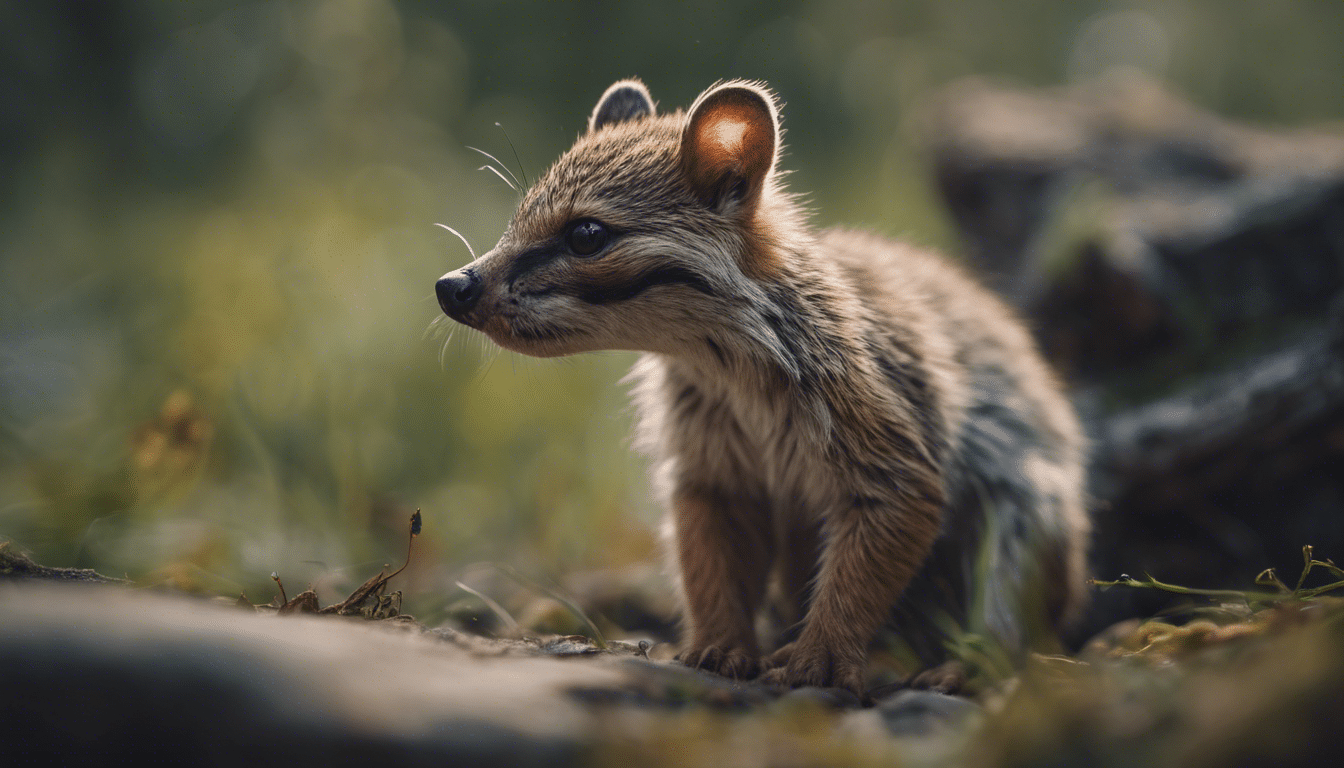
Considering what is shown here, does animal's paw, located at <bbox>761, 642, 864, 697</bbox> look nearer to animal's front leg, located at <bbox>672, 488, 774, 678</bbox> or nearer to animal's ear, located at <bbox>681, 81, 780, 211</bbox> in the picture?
animal's front leg, located at <bbox>672, 488, 774, 678</bbox>

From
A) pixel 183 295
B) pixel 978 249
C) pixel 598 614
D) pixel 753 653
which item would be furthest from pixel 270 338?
pixel 978 249

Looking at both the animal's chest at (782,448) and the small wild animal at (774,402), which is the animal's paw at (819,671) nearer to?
the small wild animal at (774,402)

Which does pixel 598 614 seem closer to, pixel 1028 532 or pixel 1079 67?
pixel 1028 532

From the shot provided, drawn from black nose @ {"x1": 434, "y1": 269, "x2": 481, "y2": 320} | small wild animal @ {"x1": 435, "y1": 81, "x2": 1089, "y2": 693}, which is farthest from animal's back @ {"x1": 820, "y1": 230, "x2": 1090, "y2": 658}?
black nose @ {"x1": 434, "y1": 269, "x2": 481, "y2": 320}

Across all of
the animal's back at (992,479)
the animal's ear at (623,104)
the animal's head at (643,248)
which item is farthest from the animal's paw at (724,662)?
the animal's ear at (623,104)

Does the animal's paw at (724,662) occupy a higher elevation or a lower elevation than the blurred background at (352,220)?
lower

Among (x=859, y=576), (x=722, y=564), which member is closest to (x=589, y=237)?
(x=722, y=564)
